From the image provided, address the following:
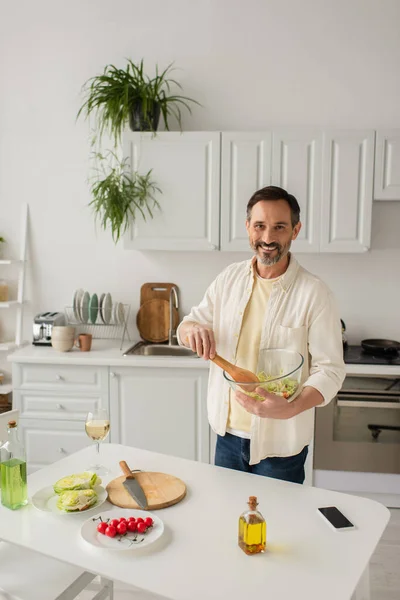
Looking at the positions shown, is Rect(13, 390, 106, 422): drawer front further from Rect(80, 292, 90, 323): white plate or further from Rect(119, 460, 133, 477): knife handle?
Rect(119, 460, 133, 477): knife handle

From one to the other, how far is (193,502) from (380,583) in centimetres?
154

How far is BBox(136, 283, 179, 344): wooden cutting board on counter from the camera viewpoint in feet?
12.4

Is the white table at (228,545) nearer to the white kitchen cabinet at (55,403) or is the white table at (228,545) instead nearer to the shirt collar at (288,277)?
the shirt collar at (288,277)

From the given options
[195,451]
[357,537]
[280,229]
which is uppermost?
[280,229]

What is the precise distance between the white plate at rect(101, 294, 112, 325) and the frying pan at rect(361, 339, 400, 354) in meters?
1.66

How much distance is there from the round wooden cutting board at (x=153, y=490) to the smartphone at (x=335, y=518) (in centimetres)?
38

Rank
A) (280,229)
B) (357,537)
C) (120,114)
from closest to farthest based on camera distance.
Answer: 1. (357,537)
2. (280,229)
3. (120,114)

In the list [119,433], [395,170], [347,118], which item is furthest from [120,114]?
[119,433]

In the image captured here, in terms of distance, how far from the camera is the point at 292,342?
185 cm

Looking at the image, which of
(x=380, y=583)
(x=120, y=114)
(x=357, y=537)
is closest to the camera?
(x=357, y=537)

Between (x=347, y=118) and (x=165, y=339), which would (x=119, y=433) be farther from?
(x=347, y=118)

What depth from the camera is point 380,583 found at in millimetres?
2555

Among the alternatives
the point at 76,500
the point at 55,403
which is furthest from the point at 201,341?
the point at 55,403

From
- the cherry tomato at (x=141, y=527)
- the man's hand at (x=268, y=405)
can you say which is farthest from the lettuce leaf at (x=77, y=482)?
the man's hand at (x=268, y=405)
